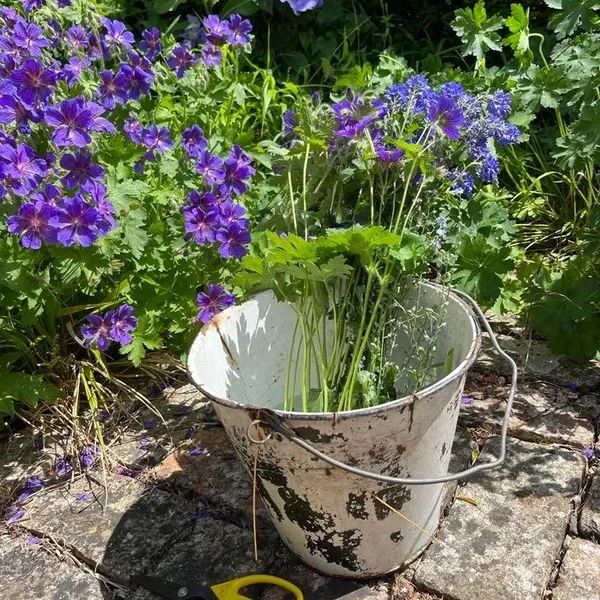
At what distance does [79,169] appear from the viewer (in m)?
2.11

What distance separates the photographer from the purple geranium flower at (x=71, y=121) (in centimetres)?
204

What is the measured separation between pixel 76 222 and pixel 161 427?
789mm

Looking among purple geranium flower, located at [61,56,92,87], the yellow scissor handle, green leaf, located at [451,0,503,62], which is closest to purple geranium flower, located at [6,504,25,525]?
the yellow scissor handle

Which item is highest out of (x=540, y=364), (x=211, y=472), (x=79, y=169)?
(x=79, y=169)

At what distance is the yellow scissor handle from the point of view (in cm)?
184

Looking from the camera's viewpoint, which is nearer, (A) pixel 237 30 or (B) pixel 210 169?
(B) pixel 210 169

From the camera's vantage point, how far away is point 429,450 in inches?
69.7

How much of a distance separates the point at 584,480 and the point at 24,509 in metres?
1.56

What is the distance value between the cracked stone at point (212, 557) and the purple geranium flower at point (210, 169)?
0.95 m

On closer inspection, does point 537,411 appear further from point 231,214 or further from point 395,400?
point 231,214

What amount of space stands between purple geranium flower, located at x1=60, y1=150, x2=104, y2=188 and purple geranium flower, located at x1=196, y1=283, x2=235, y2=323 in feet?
1.39

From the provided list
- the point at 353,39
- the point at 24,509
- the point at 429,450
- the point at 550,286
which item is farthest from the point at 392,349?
the point at 353,39

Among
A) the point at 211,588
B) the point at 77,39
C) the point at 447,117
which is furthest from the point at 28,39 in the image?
the point at 211,588

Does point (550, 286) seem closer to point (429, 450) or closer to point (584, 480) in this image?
point (584, 480)
